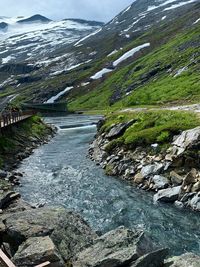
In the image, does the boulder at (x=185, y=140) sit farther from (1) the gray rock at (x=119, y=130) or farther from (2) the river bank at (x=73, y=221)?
(1) the gray rock at (x=119, y=130)

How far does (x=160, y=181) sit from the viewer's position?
97.7ft

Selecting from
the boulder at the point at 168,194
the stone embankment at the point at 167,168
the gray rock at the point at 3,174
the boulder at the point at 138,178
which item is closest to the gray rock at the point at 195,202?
the stone embankment at the point at 167,168

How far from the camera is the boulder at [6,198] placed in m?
25.6

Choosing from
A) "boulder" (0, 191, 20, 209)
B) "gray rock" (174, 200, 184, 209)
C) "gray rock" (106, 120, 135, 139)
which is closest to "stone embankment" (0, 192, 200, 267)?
"boulder" (0, 191, 20, 209)

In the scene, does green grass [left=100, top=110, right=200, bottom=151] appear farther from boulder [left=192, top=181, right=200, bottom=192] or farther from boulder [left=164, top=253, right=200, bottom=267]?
boulder [left=164, top=253, right=200, bottom=267]

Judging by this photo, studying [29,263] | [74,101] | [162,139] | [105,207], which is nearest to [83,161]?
[162,139]

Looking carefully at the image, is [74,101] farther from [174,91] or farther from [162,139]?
[162,139]

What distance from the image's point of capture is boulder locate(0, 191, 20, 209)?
25570 mm

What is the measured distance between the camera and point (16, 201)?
26.7 m

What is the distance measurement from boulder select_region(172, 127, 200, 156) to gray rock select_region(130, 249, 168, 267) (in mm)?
18347

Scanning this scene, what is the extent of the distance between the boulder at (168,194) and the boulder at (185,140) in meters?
4.62

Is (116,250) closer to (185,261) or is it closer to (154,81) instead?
(185,261)

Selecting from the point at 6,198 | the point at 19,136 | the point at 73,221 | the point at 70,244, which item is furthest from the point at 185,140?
the point at 19,136

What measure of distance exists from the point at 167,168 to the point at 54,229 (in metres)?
15.5
